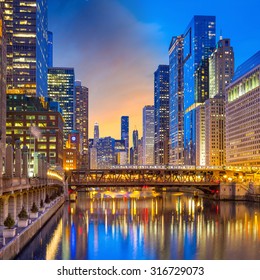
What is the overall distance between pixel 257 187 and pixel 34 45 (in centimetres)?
10171

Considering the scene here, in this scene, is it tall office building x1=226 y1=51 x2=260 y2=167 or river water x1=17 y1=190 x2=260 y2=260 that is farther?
tall office building x1=226 y1=51 x2=260 y2=167

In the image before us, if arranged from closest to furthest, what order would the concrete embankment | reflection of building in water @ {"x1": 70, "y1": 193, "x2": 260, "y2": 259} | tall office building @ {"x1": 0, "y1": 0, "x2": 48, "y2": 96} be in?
the concrete embankment < reflection of building in water @ {"x1": 70, "y1": 193, "x2": 260, "y2": 259} < tall office building @ {"x1": 0, "y1": 0, "x2": 48, "y2": 96}

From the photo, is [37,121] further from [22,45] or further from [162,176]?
[162,176]

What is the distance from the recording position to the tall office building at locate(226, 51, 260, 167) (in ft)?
544

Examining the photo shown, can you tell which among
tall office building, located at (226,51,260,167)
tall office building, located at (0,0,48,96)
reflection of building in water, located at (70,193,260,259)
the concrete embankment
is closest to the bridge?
reflection of building in water, located at (70,193,260,259)

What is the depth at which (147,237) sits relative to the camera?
51.4 m

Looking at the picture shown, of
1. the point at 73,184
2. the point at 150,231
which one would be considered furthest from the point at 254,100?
the point at 150,231

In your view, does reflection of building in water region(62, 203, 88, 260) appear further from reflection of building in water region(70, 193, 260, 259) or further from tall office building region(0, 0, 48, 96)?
tall office building region(0, 0, 48, 96)

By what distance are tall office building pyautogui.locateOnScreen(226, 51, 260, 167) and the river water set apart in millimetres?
94057

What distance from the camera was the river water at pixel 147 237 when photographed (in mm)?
41031

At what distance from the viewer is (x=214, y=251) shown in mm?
42906

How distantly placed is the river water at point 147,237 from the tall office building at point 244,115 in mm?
94057

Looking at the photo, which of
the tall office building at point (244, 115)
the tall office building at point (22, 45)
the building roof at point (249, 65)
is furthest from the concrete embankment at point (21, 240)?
the building roof at point (249, 65)
